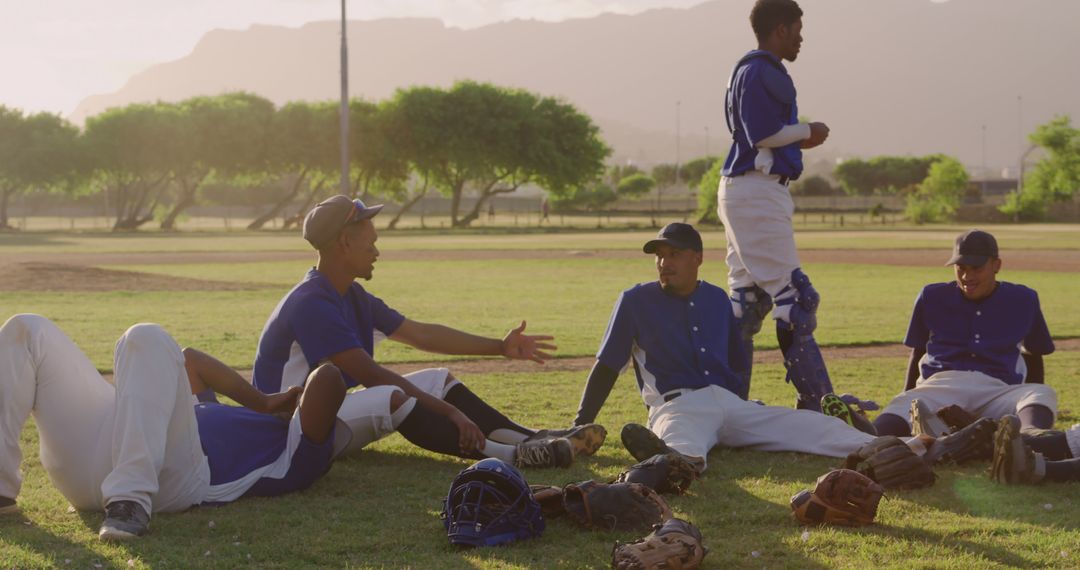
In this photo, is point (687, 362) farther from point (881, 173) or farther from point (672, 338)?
point (881, 173)

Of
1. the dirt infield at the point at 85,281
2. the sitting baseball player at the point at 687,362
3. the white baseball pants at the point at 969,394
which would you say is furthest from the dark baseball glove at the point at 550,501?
the dirt infield at the point at 85,281

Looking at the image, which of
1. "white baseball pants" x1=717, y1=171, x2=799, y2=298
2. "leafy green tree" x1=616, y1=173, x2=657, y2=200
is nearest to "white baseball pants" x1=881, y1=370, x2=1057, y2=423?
"white baseball pants" x1=717, y1=171, x2=799, y2=298

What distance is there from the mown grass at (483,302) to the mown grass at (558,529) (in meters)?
6.12

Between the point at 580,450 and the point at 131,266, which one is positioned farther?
the point at 131,266

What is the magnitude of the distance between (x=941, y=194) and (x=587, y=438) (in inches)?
3070

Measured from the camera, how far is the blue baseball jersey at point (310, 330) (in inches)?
242

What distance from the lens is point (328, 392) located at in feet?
17.4

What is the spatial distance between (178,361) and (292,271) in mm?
22908

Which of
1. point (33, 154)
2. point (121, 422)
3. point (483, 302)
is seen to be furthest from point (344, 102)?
point (121, 422)

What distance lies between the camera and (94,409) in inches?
199

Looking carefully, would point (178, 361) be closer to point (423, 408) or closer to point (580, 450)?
point (423, 408)

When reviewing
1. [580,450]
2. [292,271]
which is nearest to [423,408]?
[580,450]

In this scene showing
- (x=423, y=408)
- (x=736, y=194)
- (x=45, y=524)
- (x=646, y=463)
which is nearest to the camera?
(x=45, y=524)

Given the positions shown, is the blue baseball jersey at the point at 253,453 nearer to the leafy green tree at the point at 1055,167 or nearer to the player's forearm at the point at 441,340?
the player's forearm at the point at 441,340
